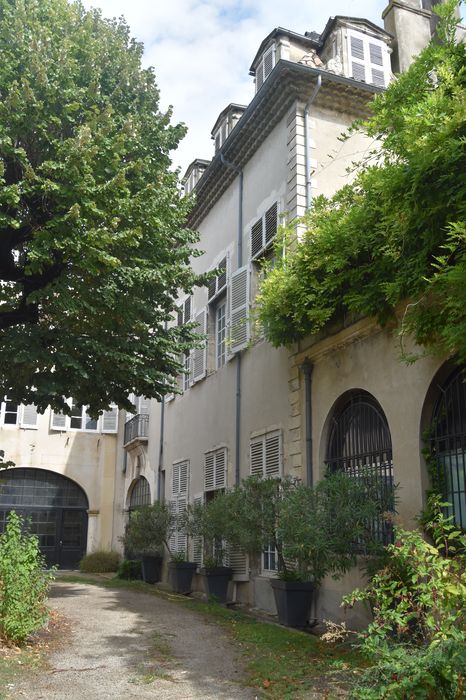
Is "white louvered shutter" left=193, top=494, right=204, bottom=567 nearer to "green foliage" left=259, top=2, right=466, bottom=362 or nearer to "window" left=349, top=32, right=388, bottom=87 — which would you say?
"green foliage" left=259, top=2, right=466, bottom=362

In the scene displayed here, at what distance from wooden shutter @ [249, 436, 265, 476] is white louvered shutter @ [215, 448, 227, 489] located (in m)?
1.49

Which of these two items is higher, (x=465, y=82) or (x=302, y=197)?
(x=302, y=197)

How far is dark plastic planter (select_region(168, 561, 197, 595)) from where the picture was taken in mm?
14383

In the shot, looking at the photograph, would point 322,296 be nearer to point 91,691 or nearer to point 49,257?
point 49,257

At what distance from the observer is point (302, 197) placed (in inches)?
449

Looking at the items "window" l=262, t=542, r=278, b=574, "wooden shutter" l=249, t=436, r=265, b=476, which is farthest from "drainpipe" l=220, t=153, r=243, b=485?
"window" l=262, t=542, r=278, b=574

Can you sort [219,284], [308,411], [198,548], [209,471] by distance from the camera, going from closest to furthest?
1. [308,411]
2. [209,471]
3. [198,548]
4. [219,284]

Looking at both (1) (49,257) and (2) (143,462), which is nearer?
(1) (49,257)

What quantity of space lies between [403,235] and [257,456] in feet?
20.1

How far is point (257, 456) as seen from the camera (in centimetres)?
1207

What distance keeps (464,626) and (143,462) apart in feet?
57.0

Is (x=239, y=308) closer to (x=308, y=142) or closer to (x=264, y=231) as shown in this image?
(x=264, y=231)

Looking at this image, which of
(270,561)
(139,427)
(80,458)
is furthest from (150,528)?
(80,458)

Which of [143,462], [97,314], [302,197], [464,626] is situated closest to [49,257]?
[97,314]
